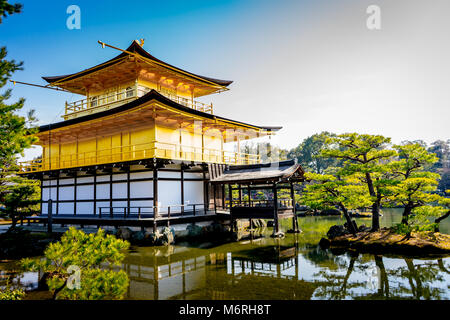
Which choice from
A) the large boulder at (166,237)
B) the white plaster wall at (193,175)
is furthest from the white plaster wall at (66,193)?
the large boulder at (166,237)

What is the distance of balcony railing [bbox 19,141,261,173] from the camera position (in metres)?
18.3

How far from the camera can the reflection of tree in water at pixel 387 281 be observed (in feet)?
27.2

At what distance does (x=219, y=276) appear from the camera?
10.3 m

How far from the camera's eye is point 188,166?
19.4 meters

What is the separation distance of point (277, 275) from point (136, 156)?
39.8 ft

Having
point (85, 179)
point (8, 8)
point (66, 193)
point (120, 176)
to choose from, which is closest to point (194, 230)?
point (120, 176)

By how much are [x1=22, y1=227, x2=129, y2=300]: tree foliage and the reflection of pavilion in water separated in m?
2.52

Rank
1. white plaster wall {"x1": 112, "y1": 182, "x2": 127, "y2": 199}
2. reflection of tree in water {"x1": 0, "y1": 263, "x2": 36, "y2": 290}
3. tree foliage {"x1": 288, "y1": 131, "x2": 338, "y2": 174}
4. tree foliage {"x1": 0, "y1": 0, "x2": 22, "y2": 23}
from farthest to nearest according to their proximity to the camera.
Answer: tree foliage {"x1": 288, "y1": 131, "x2": 338, "y2": 174}, white plaster wall {"x1": 112, "y1": 182, "x2": 127, "y2": 199}, reflection of tree in water {"x1": 0, "y1": 263, "x2": 36, "y2": 290}, tree foliage {"x1": 0, "y1": 0, "x2": 22, "y2": 23}

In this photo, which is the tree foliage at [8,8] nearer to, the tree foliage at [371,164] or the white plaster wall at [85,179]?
the tree foliage at [371,164]

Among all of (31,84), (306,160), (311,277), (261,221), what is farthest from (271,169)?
(306,160)

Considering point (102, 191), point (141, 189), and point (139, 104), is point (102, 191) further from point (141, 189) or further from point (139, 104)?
point (139, 104)

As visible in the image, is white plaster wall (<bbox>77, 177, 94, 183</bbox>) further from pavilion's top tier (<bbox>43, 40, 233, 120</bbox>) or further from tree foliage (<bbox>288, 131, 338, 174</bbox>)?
tree foliage (<bbox>288, 131, 338, 174</bbox>)

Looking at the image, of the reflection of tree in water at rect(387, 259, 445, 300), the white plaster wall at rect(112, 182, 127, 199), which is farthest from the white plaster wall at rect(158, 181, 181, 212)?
the reflection of tree in water at rect(387, 259, 445, 300)

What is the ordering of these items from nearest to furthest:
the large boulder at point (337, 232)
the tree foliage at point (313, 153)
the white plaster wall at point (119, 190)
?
the large boulder at point (337, 232) → the white plaster wall at point (119, 190) → the tree foliage at point (313, 153)
